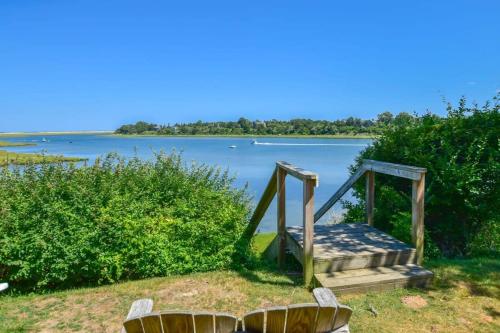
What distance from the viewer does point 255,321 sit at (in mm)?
1886

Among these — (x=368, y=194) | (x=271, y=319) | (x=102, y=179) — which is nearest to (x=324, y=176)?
(x=368, y=194)

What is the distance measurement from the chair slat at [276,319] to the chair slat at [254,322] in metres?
0.03

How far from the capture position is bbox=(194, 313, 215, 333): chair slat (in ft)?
6.05

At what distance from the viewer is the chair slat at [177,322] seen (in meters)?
1.83

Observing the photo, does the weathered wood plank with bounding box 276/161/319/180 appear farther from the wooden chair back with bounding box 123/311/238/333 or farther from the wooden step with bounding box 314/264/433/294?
the wooden chair back with bounding box 123/311/238/333

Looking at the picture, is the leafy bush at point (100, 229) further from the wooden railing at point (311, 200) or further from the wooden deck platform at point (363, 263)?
the wooden deck platform at point (363, 263)

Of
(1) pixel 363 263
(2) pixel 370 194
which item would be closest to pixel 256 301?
(1) pixel 363 263

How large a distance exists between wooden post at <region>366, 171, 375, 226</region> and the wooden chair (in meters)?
4.56

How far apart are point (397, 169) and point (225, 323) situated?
391cm

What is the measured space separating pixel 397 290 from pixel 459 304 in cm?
65

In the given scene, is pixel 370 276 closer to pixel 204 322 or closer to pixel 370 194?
pixel 370 194

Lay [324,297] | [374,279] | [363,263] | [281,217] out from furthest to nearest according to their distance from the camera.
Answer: [281,217], [363,263], [374,279], [324,297]

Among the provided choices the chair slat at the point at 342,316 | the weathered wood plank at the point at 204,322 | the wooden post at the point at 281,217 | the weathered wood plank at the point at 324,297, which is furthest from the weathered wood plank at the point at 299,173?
the weathered wood plank at the point at 204,322

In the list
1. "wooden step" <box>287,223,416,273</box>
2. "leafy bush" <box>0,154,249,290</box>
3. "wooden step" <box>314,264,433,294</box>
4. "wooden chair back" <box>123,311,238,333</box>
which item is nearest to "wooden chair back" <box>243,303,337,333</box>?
"wooden chair back" <box>123,311,238,333</box>
